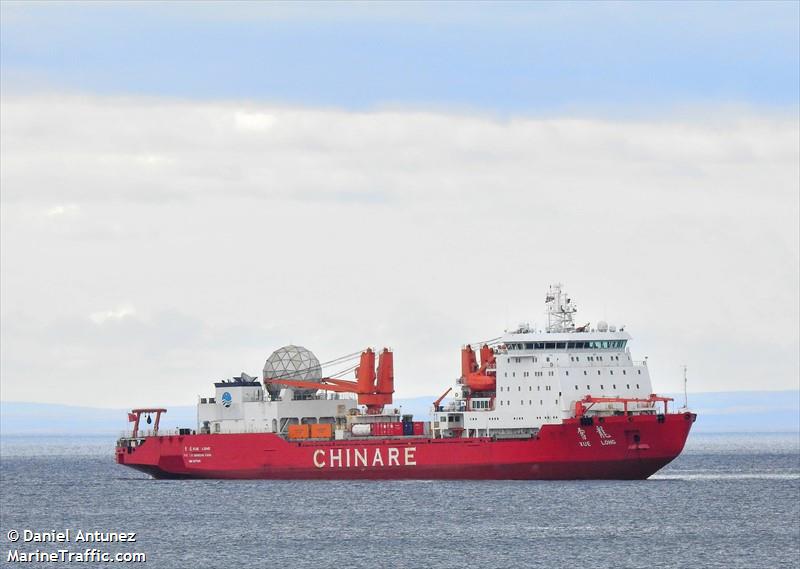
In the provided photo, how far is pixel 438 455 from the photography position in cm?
6425

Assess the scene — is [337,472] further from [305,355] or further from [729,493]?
[729,493]

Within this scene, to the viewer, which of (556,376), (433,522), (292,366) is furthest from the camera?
(292,366)

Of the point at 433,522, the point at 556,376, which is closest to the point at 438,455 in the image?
the point at 556,376

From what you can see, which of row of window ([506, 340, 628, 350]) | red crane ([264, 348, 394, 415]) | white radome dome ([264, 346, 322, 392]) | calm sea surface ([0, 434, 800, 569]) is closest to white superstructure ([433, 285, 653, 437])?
row of window ([506, 340, 628, 350])

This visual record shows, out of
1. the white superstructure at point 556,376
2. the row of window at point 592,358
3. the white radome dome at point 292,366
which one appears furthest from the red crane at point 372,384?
the row of window at point 592,358

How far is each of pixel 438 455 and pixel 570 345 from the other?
7.66 meters

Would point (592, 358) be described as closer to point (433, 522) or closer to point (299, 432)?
point (299, 432)

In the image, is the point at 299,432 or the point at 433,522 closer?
the point at 433,522

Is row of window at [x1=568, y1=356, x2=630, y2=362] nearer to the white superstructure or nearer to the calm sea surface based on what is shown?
the white superstructure

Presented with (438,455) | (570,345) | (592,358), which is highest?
(570,345)

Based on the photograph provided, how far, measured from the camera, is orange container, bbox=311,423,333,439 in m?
67.9

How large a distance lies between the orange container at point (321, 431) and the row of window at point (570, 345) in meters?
10.1

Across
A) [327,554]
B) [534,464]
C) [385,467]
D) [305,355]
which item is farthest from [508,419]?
[327,554]

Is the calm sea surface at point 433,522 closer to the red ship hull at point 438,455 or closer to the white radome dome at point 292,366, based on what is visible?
the red ship hull at point 438,455
